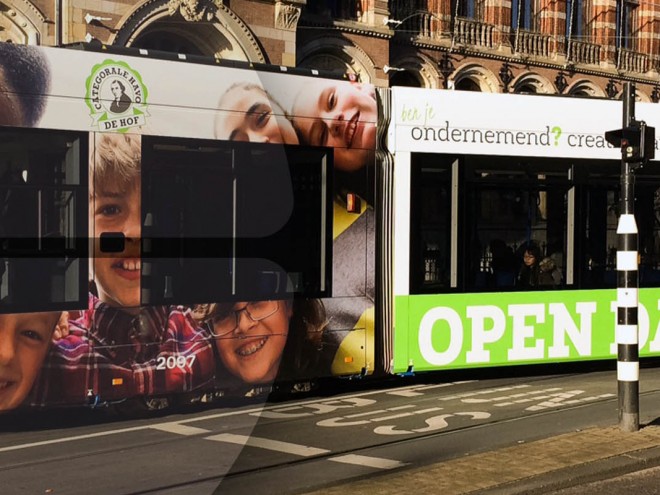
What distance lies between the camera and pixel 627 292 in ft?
27.9

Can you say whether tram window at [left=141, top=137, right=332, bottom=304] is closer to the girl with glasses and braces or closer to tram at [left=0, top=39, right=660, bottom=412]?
tram at [left=0, top=39, right=660, bottom=412]

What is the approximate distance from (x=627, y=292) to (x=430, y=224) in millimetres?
2708

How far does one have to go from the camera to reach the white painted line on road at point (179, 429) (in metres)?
8.74

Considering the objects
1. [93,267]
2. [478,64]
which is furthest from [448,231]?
[478,64]

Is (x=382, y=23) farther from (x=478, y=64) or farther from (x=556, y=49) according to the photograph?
(x=556, y=49)

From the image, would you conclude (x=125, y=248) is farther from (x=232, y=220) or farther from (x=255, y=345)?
(x=255, y=345)

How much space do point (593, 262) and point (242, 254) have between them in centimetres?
406

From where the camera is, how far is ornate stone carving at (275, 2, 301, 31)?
82.1 feet

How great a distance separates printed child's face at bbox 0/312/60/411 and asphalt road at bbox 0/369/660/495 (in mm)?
384

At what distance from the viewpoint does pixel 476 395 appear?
419 inches

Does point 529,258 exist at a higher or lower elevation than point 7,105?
lower

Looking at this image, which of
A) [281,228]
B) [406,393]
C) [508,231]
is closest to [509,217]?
[508,231]

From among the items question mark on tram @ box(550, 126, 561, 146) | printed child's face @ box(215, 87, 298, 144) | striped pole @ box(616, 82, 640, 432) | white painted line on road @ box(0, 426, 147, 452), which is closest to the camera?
white painted line on road @ box(0, 426, 147, 452)

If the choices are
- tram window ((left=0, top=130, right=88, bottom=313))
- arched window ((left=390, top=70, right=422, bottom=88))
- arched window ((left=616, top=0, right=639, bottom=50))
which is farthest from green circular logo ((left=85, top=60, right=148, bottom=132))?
arched window ((left=616, top=0, right=639, bottom=50))
